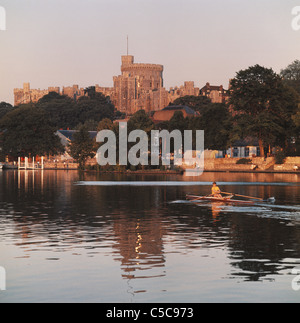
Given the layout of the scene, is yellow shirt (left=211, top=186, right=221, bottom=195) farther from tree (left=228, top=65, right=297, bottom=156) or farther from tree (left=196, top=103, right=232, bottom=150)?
tree (left=196, top=103, right=232, bottom=150)

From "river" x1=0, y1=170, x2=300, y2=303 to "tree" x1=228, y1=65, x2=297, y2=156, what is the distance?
95154 millimetres

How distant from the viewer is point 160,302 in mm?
17203

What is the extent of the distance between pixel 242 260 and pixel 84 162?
142 m

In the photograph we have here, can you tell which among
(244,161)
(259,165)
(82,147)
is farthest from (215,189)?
(82,147)

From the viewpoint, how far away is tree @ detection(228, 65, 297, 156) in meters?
138

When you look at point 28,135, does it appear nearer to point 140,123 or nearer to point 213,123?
point 140,123

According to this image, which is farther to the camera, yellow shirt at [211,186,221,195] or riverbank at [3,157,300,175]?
riverbank at [3,157,300,175]

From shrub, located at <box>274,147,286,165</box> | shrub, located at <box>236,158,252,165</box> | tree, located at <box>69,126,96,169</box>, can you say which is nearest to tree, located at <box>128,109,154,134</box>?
tree, located at <box>69,126,96,169</box>

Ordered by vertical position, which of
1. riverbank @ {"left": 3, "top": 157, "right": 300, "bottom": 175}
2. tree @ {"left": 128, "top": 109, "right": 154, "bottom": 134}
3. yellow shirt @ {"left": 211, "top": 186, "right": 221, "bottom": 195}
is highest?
tree @ {"left": 128, "top": 109, "right": 154, "bottom": 134}

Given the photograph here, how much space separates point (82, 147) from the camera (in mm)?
161750

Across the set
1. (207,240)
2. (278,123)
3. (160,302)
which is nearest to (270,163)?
(278,123)

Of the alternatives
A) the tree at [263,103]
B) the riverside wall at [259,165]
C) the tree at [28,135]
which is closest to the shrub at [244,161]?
the riverside wall at [259,165]
